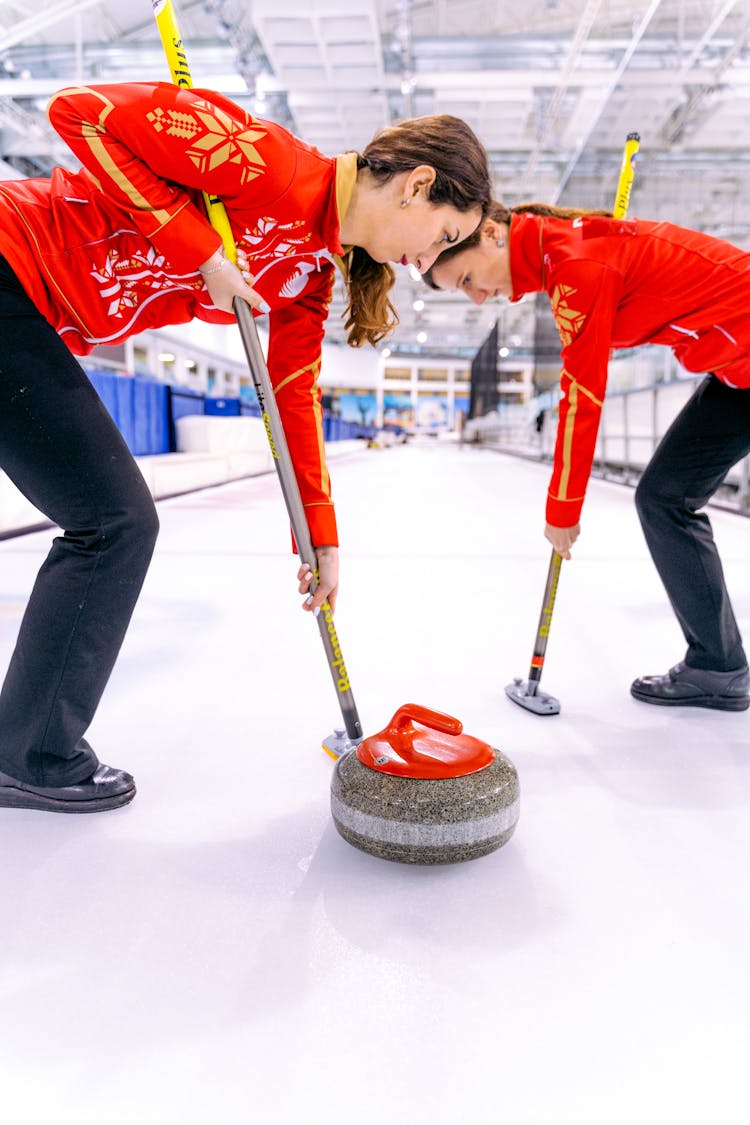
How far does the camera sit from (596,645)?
2148mm

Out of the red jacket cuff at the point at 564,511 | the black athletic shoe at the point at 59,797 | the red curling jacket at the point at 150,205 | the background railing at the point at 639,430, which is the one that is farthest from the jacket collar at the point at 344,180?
the background railing at the point at 639,430

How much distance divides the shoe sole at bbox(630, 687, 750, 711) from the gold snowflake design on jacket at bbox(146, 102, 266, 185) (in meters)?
1.30

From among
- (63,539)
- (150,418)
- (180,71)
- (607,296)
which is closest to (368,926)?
(63,539)

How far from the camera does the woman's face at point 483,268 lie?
58.7 inches

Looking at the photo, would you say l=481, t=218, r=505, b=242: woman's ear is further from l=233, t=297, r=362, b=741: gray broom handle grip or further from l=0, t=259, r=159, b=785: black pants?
l=0, t=259, r=159, b=785: black pants

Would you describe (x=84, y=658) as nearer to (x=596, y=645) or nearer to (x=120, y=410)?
(x=596, y=645)

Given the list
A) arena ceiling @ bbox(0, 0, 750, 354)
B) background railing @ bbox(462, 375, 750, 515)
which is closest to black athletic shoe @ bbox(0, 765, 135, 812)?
background railing @ bbox(462, 375, 750, 515)

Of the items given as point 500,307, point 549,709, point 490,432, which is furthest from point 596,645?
point 500,307

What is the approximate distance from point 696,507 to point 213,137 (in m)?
1.19

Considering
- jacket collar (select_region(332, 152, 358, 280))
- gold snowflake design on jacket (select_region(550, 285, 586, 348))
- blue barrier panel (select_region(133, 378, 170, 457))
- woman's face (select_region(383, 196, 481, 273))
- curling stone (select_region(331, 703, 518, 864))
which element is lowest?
curling stone (select_region(331, 703, 518, 864))

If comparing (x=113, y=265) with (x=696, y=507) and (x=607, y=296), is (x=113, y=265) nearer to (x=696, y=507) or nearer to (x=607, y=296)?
(x=607, y=296)

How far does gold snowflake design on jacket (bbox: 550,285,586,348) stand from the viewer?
1432 mm

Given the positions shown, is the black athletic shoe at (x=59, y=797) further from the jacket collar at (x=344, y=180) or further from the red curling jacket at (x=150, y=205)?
the jacket collar at (x=344, y=180)

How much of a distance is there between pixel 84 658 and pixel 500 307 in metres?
30.0
